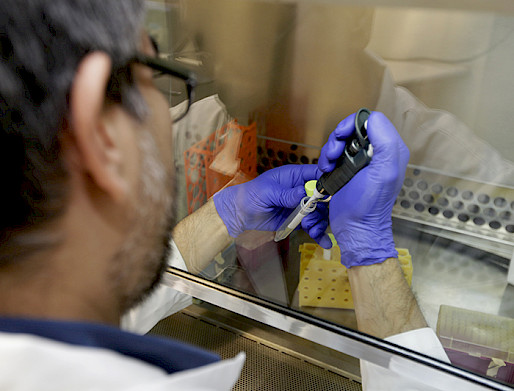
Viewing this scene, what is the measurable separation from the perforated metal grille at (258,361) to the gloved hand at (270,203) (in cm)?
43

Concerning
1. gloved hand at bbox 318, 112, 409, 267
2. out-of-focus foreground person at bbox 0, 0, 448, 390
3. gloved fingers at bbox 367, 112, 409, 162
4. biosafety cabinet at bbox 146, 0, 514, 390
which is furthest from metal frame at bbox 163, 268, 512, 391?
gloved fingers at bbox 367, 112, 409, 162

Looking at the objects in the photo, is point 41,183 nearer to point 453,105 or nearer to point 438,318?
point 453,105

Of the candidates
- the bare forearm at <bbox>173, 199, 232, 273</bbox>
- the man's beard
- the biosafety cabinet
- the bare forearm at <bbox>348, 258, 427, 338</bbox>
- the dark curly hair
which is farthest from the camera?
the bare forearm at <bbox>173, 199, 232, 273</bbox>

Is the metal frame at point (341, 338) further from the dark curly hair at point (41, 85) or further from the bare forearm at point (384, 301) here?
the dark curly hair at point (41, 85)

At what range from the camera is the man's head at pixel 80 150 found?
0.41m

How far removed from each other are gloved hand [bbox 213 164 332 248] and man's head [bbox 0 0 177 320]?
0.43 m

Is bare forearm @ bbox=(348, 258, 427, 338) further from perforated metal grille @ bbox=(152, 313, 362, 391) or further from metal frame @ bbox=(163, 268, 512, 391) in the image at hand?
perforated metal grille @ bbox=(152, 313, 362, 391)

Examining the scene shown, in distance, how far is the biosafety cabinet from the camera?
2.41 feet

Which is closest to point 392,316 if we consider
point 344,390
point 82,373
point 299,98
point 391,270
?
point 391,270

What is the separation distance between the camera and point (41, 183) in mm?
460

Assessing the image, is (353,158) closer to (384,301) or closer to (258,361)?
(384,301)

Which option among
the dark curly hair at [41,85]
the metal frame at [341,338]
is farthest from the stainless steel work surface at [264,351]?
the dark curly hair at [41,85]

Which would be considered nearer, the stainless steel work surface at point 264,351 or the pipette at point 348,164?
the pipette at point 348,164

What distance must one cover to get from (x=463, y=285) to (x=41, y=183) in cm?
83
